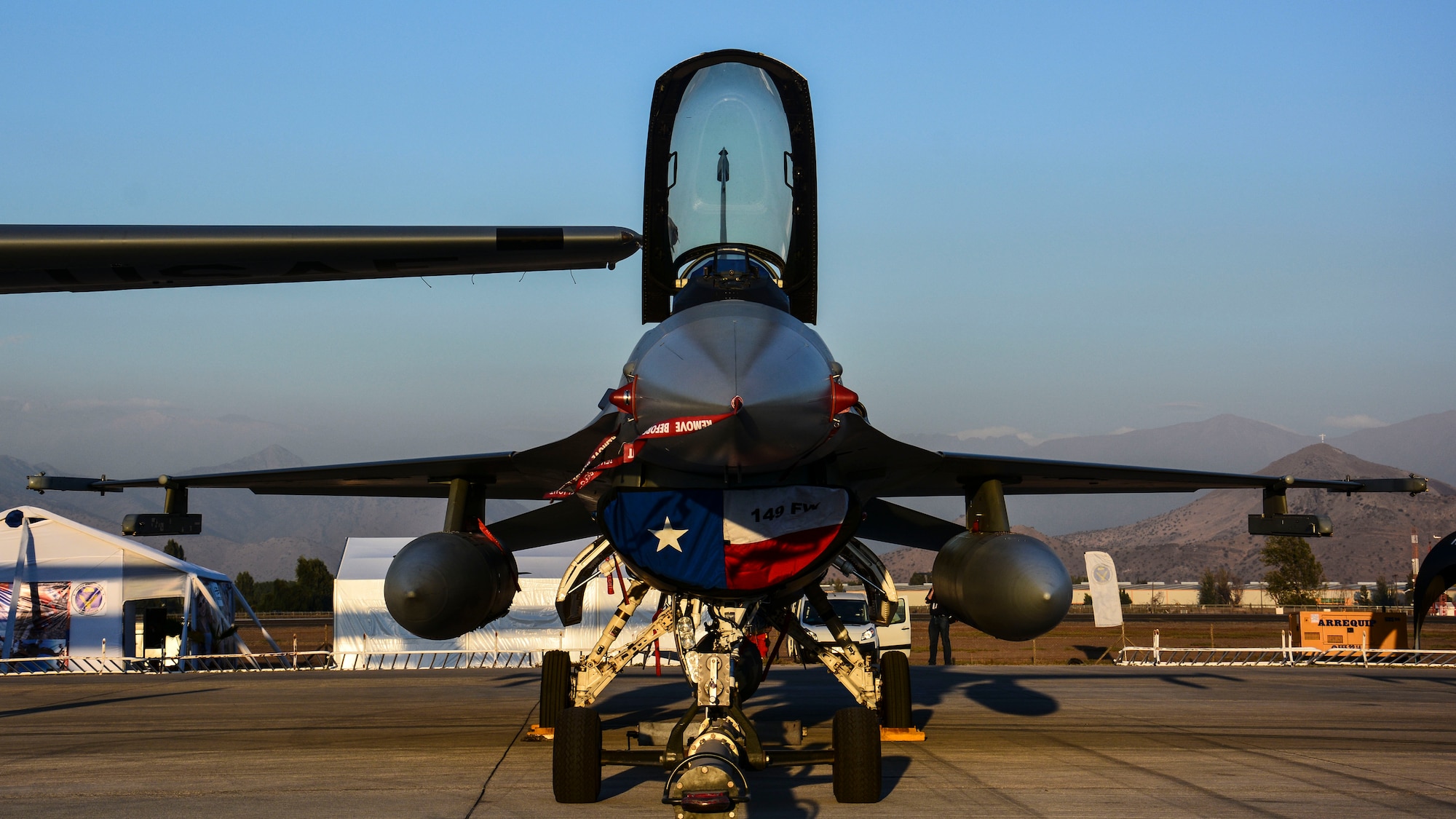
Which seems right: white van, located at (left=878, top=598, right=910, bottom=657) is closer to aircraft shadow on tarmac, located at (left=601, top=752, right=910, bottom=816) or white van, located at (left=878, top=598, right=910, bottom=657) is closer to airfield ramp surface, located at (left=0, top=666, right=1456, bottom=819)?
airfield ramp surface, located at (left=0, top=666, right=1456, bottom=819)

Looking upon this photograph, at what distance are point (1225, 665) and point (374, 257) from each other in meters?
21.9

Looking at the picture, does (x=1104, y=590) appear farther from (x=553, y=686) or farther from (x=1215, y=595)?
(x=1215, y=595)

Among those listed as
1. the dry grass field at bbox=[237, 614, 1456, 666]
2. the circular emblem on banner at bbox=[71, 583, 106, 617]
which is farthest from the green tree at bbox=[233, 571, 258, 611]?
the circular emblem on banner at bbox=[71, 583, 106, 617]

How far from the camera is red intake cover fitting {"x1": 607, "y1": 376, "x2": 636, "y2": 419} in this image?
5480 mm

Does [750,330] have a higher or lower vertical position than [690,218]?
lower

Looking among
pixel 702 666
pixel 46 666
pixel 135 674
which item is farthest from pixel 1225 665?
pixel 46 666

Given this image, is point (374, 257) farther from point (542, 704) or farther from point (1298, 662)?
point (1298, 662)

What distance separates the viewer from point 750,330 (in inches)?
215

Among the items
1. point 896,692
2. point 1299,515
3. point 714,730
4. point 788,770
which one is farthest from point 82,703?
point 1299,515

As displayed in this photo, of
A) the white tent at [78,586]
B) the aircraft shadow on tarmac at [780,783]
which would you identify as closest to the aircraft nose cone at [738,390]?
the aircraft shadow on tarmac at [780,783]

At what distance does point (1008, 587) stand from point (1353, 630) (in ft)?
65.7

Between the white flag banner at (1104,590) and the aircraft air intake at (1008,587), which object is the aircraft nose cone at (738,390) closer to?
the aircraft air intake at (1008,587)

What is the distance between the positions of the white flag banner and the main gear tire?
1081 centimetres

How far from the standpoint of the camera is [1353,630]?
23.3 metres
